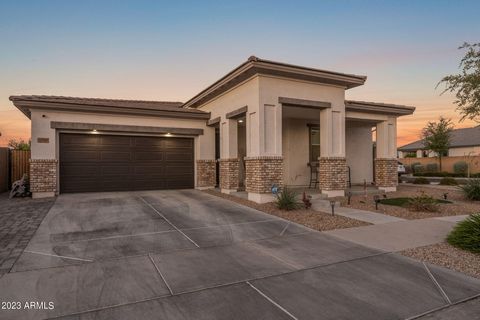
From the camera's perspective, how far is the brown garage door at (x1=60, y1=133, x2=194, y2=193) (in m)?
13.0

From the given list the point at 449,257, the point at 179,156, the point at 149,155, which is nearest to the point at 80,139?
the point at 149,155

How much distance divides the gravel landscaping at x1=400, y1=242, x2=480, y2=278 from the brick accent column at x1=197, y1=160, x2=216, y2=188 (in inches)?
421

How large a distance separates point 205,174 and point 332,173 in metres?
6.41

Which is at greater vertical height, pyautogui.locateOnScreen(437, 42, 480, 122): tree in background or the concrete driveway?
pyautogui.locateOnScreen(437, 42, 480, 122): tree in background

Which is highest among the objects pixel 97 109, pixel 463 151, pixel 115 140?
pixel 97 109

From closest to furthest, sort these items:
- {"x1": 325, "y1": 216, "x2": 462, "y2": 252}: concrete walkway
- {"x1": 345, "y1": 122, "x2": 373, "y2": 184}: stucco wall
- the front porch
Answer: {"x1": 325, "y1": 216, "x2": 462, "y2": 252}: concrete walkway → the front porch → {"x1": 345, "y1": 122, "x2": 373, "y2": 184}: stucco wall

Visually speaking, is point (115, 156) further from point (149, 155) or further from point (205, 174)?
point (205, 174)

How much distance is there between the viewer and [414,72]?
52.8ft

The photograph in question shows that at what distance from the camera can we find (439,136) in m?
30.9

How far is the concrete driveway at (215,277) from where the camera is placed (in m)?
3.39

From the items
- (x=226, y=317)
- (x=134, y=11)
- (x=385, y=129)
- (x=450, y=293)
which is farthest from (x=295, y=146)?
(x=226, y=317)

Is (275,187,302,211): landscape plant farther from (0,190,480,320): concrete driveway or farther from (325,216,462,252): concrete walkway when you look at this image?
(325,216,462,252): concrete walkway

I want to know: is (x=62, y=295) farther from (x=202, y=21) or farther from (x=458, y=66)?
(x=202, y=21)

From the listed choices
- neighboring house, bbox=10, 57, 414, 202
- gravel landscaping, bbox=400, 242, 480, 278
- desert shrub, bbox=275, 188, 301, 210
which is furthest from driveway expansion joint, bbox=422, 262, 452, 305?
neighboring house, bbox=10, 57, 414, 202
